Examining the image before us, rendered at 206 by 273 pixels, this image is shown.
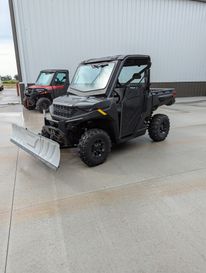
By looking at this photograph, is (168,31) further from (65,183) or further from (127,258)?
(127,258)

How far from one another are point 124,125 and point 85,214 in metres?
2.01

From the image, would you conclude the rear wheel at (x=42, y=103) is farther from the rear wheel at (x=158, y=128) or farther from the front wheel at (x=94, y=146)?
the front wheel at (x=94, y=146)

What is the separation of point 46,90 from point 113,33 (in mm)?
6405

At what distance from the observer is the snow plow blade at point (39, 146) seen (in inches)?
121

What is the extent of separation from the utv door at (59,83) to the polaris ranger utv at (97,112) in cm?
488

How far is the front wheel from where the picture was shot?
3.40 meters

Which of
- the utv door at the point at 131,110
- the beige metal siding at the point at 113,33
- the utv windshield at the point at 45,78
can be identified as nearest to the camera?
the utv door at the point at 131,110

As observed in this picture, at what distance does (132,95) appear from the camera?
3.95 metres

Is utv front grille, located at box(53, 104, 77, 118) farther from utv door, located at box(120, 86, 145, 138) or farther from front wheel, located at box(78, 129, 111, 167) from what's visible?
utv door, located at box(120, 86, 145, 138)

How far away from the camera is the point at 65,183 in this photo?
3080 mm

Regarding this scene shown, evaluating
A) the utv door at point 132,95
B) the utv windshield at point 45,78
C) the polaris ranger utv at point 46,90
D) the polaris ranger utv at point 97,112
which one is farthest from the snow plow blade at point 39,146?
the utv windshield at point 45,78

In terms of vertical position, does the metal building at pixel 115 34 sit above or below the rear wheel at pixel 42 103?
above

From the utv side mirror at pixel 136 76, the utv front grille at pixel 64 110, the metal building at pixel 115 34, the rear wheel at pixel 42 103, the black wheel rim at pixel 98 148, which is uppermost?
the metal building at pixel 115 34

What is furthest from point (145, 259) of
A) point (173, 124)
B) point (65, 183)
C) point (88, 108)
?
point (173, 124)
